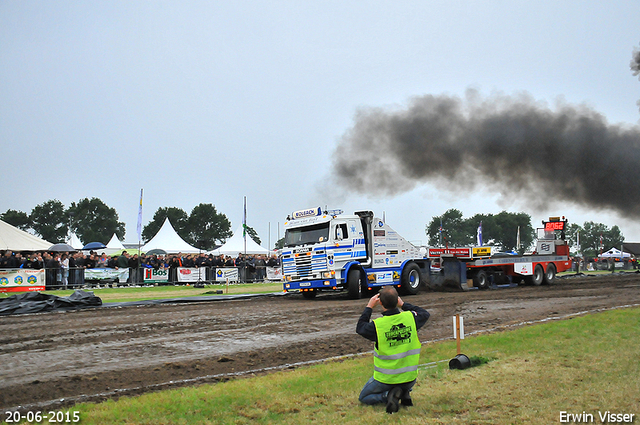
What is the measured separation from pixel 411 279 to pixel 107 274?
52.0ft

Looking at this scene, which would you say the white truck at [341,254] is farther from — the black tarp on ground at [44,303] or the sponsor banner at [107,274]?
the sponsor banner at [107,274]

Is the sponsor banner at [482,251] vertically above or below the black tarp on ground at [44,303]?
above

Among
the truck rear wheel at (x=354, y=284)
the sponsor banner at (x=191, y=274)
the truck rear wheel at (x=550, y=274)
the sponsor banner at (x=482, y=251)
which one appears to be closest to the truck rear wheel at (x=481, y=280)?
the sponsor banner at (x=482, y=251)

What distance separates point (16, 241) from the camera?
34312 mm

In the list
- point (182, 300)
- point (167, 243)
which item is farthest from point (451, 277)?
point (167, 243)

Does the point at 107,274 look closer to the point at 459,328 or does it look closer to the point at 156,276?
the point at 156,276

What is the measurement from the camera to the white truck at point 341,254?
1984 centimetres

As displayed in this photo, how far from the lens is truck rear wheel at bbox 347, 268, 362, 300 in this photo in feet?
65.7

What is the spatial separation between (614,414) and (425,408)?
1813mm

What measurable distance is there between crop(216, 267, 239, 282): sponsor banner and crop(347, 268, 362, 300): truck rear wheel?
13085mm

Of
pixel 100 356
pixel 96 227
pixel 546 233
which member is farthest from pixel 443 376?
pixel 96 227

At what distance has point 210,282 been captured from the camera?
31062mm

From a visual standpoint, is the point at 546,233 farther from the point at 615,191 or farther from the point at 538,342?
the point at 538,342

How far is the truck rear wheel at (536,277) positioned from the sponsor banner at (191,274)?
1788 cm
